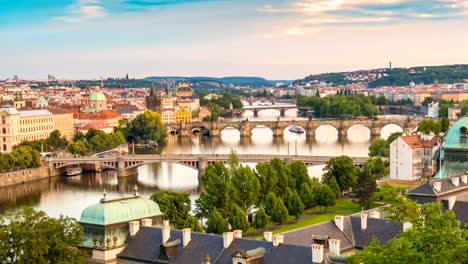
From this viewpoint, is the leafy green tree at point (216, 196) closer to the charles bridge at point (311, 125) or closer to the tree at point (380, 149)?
the tree at point (380, 149)

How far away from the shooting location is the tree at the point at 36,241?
856 inches

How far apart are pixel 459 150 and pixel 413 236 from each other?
24730mm

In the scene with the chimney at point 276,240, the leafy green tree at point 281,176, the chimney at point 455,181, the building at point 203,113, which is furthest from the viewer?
the building at point 203,113

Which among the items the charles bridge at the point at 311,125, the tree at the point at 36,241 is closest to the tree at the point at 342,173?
the tree at the point at 36,241

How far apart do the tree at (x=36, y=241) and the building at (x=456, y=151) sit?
20842mm

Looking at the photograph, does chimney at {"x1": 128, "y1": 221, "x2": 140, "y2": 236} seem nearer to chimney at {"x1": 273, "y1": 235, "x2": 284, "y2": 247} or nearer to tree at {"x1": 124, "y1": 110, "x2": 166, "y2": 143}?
chimney at {"x1": 273, "y1": 235, "x2": 284, "y2": 247}

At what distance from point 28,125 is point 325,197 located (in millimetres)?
54708

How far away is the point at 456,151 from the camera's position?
129ft

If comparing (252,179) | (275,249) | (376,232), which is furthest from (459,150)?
(275,249)

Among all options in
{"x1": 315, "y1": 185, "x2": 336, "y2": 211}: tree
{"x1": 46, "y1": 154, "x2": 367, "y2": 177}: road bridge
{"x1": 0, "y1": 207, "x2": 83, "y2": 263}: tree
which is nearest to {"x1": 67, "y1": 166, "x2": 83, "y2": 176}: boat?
{"x1": 46, "y1": 154, "x2": 367, "y2": 177}: road bridge

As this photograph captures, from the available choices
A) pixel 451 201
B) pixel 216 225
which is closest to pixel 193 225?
pixel 216 225

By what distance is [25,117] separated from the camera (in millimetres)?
91312

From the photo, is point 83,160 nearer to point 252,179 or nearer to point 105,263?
point 252,179

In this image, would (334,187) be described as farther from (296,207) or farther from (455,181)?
(455,181)
